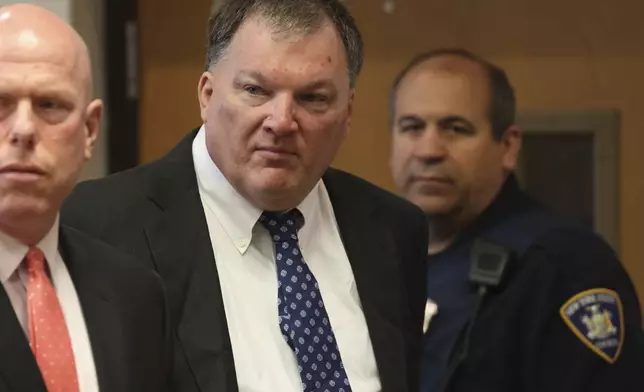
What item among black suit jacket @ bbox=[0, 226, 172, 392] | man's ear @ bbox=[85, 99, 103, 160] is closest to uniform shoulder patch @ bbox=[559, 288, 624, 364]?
black suit jacket @ bbox=[0, 226, 172, 392]

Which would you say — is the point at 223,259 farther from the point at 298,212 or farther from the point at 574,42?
the point at 574,42

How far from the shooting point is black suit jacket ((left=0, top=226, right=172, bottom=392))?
959 millimetres

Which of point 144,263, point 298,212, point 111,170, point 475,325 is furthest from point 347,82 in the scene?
point 111,170

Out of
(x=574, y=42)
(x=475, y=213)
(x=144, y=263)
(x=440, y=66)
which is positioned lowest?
(x=144, y=263)

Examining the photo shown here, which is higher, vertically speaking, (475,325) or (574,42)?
(574,42)

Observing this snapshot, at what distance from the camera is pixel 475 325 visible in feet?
5.37

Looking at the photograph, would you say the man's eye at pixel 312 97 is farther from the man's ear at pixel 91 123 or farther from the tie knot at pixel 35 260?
the tie knot at pixel 35 260

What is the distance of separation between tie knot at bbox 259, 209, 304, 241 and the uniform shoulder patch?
503 millimetres

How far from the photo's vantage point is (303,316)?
1.33 m

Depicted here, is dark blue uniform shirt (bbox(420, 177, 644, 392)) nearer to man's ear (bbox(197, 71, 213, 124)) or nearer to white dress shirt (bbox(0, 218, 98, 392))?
man's ear (bbox(197, 71, 213, 124))

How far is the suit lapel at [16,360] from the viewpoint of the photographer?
3.11 ft

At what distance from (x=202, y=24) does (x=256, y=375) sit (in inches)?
46.7

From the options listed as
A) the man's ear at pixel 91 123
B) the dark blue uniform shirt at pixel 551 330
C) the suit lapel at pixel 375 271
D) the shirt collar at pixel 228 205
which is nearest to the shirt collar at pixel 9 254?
the man's ear at pixel 91 123

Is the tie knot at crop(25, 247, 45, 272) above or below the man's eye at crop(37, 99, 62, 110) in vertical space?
below
